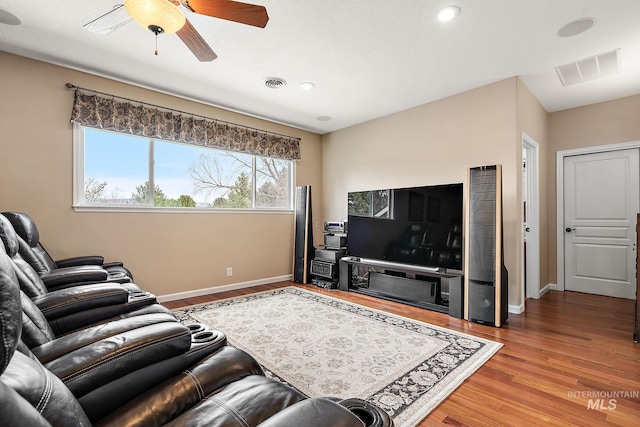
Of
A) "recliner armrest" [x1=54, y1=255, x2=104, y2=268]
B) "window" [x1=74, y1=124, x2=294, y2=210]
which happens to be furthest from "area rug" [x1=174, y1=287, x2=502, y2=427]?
"window" [x1=74, y1=124, x2=294, y2=210]

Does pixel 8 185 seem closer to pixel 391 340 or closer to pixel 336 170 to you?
pixel 391 340

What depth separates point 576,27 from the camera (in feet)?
8.18

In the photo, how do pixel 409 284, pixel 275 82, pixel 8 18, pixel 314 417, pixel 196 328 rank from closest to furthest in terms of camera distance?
pixel 314 417 → pixel 196 328 → pixel 8 18 → pixel 275 82 → pixel 409 284

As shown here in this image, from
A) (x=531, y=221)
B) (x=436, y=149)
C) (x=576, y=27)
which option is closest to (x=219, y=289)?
(x=436, y=149)

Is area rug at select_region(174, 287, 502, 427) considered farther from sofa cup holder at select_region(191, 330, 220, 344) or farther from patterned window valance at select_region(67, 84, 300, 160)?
patterned window valance at select_region(67, 84, 300, 160)

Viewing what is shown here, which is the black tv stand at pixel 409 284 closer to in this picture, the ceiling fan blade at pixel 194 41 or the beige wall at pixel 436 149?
the beige wall at pixel 436 149

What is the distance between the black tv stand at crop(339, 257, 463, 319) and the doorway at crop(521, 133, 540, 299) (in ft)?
4.07

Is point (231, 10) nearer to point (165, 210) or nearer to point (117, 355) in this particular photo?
point (117, 355)

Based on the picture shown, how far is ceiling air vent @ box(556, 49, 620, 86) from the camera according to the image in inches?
118

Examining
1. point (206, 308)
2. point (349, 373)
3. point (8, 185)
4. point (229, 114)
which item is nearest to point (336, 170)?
point (229, 114)

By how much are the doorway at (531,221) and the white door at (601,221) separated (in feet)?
2.33

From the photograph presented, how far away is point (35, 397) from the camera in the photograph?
0.60 meters

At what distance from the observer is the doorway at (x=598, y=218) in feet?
13.0

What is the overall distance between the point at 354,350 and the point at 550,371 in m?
1.37
